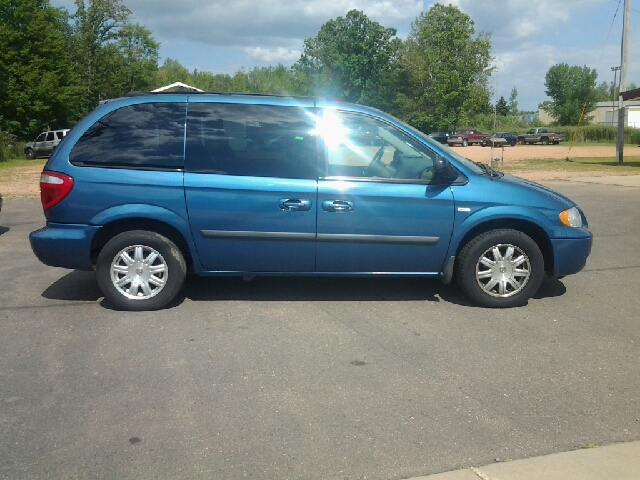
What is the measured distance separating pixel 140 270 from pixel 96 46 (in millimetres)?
61458

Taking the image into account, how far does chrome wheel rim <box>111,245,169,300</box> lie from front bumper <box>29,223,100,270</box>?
1.01 ft

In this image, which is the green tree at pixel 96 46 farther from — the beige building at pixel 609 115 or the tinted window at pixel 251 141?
the tinted window at pixel 251 141

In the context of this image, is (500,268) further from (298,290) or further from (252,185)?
(252,185)

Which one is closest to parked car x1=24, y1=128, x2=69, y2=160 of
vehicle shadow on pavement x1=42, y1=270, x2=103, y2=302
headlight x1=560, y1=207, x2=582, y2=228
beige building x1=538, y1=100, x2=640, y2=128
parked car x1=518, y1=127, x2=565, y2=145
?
vehicle shadow on pavement x1=42, y1=270, x2=103, y2=302

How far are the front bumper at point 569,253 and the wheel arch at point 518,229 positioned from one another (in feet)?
0.16

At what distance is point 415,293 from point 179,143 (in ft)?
8.78

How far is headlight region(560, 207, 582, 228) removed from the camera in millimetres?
5980

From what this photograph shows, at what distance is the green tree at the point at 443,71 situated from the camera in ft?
239

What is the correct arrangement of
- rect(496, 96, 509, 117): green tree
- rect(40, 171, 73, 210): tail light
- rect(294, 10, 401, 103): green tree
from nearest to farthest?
rect(40, 171, 73, 210): tail light < rect(294, 10, 401, 103): green tree < rect(496, 96, 509, 117): green tree

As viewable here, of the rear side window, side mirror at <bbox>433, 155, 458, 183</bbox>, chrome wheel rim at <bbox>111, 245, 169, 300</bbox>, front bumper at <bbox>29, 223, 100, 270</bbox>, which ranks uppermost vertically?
the rear side window

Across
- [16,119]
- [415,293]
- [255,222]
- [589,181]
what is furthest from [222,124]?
[16,119]

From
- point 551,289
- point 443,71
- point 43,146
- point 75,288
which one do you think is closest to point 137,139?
point 75,288

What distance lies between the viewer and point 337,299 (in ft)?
20.7

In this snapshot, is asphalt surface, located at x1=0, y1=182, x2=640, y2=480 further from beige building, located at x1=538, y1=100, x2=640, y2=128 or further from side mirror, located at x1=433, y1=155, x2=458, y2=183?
beige building, located at x1=538, y1=100, x2=640, y2=128
